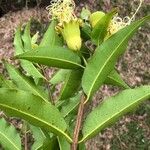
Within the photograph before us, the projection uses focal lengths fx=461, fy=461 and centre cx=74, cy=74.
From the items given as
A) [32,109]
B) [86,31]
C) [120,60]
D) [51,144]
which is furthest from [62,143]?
[120,60]

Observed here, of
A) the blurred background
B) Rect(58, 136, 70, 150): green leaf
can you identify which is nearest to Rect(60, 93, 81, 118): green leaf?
Rect(58, 136, 70, 150): green leaf

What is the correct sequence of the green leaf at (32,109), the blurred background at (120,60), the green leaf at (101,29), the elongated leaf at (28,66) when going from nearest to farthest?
1. the green leaf at (32,109)
2. the green leaf at (101,29)
3. the elongated leaf at (28,66)
4. the blurred background at (120,60)

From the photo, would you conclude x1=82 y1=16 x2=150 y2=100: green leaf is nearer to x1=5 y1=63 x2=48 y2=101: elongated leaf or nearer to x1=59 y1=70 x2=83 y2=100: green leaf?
x1=59 y1=70 x2=83 y2=100: green leaf

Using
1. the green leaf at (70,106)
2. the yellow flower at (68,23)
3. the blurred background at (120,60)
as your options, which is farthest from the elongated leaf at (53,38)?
the blurred background at (120,60)

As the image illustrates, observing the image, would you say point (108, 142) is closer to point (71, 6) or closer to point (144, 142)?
point (144, 142)

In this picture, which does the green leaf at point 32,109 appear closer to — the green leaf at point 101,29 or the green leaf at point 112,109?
the green leaf at point 112,109

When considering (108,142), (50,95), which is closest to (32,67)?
(50,95)

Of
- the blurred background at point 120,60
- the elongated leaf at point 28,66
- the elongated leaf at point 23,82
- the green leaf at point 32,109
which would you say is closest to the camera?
the green leaf at point 32,109
